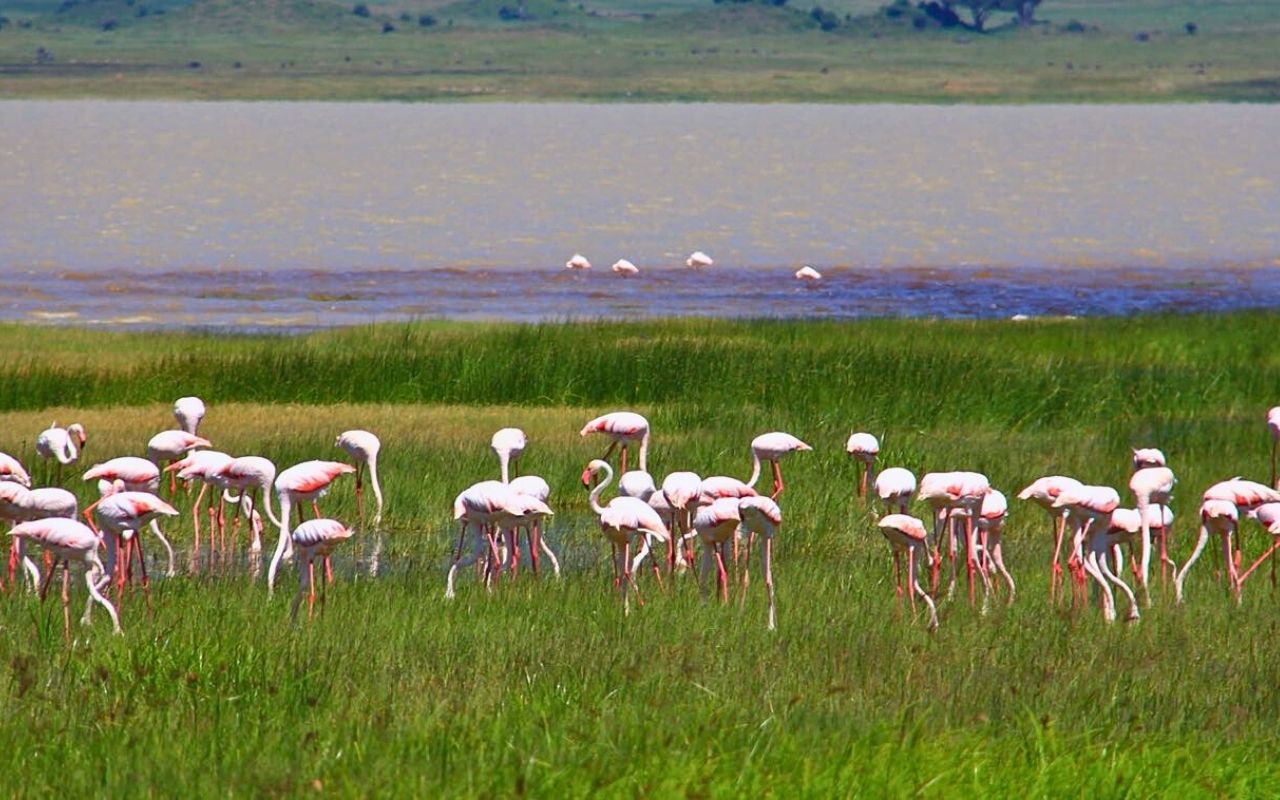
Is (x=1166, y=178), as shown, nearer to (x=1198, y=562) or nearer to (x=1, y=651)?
(x=1198, y=562)

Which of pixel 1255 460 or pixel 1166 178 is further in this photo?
pixel 1166 178

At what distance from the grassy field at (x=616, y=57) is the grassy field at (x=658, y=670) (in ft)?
364

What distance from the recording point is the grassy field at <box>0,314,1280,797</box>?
7496mm

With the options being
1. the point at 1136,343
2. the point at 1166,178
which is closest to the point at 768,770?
the point at 1136,343

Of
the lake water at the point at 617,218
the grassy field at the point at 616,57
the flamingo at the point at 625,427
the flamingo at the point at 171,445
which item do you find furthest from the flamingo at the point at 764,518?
the grassy field at the point at 616,57

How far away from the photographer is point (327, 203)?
60.2 meters

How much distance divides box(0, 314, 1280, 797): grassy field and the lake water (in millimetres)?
14855

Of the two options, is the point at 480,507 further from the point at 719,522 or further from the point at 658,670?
the point at 658,670

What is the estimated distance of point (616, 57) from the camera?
152 m

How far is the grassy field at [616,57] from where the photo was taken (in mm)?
132500

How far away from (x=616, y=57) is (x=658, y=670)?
145991 mm

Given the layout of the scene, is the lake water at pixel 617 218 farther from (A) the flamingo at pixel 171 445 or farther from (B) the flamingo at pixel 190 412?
(A) the flamingo at pixel 171 445

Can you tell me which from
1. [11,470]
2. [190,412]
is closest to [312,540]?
[11,470]

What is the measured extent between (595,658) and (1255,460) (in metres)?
8.92
